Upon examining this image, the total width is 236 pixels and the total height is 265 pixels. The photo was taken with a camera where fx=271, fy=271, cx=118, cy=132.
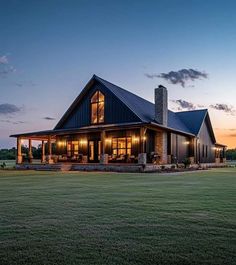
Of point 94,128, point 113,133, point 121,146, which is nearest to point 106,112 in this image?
point 113,133

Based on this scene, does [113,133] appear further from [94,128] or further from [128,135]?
[94,128]

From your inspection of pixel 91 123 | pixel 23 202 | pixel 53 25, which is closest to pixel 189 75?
pixel 91 123

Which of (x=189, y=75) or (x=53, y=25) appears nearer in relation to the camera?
(x=53, y=25)

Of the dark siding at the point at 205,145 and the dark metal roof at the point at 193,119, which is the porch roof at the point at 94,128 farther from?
the dark siding at the point at 205,145

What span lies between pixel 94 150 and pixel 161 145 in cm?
561

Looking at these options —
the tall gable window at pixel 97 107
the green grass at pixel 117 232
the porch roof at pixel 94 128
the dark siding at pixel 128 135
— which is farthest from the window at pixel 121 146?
the green grass at pixel 117 232

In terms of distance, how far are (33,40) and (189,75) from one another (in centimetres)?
2284

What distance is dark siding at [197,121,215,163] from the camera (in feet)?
91.6

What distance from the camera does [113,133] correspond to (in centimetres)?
2139

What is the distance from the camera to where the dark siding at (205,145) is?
27.9 metres

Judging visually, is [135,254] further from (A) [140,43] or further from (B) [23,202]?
(A) [140,43]

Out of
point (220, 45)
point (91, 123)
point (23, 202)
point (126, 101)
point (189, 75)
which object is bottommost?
point (23, 202)

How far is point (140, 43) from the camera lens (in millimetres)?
19969

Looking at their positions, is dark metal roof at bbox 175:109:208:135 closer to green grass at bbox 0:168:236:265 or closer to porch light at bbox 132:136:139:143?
porch light at bbox 132:136:139:143
